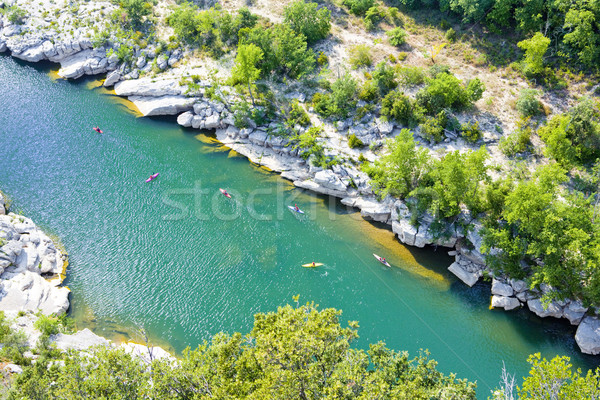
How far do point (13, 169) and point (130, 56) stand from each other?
25474mm

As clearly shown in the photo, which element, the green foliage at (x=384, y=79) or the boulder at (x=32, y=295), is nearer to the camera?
the boulder at (x=32, y=295)

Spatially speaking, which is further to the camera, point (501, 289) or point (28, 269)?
point (28, 269)

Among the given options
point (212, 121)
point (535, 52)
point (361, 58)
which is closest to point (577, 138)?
point (535, 52)

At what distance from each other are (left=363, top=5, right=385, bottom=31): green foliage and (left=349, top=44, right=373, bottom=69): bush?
5968 mm

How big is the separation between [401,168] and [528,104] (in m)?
19.6

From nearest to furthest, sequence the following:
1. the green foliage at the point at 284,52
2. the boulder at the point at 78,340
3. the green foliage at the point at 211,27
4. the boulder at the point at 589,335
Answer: the boulder at the point at 78,340
the boulder at the point at 589,335
the green foliage at the point at 284,52
the green foliage at the point at 211,27

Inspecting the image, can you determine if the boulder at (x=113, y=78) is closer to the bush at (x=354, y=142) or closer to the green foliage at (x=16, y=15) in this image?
the green foliage at (x=16, y=15)

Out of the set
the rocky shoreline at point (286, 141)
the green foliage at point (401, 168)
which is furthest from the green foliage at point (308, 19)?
the green foliage at point (401, 168)

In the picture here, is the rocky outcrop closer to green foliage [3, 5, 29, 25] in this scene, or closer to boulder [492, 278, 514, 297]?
boulder [492, 278, 514, 297]

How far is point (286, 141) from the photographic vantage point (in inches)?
2317

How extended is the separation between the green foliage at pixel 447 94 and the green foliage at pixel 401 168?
9.00 meters

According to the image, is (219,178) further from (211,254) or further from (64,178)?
(64,178)

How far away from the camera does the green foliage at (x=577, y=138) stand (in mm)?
49219

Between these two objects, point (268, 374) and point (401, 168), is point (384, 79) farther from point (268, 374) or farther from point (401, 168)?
point (268, 374)
